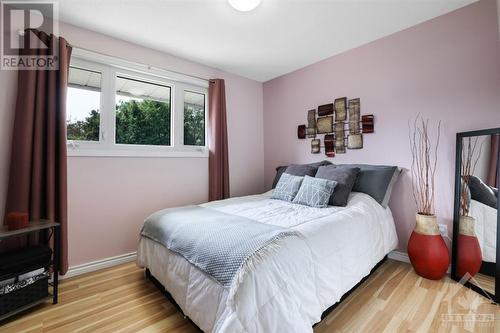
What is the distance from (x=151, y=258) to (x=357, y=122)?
2.53 m

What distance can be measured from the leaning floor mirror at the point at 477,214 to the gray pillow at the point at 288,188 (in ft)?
4.45

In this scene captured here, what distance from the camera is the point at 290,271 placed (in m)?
1.16

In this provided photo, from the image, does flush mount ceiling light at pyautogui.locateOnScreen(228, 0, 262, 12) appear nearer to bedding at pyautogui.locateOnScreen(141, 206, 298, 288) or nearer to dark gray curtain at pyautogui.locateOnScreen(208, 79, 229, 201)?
dark gray curtain at pyautogui.locateOnScreen(208, 79, 229, 201)

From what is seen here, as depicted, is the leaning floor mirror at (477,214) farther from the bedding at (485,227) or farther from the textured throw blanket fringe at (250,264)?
the textured throw blanket fringe at (250,264)

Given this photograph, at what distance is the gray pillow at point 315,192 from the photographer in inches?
82.9

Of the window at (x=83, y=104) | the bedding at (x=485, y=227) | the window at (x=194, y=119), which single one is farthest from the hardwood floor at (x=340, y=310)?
the window at (x=194, y=119)

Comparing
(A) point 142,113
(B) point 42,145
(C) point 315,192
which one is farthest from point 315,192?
(B) point 42,145

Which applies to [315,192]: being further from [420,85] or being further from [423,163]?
[420,85]

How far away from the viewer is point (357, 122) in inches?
105

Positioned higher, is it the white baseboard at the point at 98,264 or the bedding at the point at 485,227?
the bedding at the point at 485,227

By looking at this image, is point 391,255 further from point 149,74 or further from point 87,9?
point 87,9

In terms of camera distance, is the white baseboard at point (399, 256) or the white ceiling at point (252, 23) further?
the white baseboard at point (399, 256)

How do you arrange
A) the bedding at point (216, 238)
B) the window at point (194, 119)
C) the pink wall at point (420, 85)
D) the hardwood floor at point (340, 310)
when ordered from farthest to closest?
the window at point (194, 119) → the pink wall at point (420, 85) → the hardwood floor at point (340, 310) → the bedding at point (216, 238)

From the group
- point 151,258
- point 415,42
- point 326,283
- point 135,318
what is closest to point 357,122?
point 415,42
